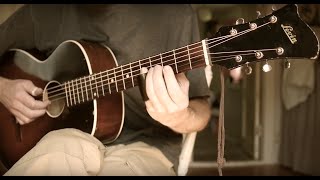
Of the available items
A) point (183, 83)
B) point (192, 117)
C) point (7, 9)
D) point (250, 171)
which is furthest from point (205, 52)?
point (250, 171)

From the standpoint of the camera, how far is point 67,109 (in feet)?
2.31

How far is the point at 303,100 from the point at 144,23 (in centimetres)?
123

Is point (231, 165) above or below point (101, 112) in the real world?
below

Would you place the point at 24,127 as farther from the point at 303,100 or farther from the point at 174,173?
the point at 303,100

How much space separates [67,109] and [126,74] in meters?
0.15

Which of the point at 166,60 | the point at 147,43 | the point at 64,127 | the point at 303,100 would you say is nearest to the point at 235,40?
the point at 166,60

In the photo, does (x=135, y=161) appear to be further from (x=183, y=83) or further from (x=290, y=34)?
(x=290, y=34)

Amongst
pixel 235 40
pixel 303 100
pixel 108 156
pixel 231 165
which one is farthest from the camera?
pixel 231 165

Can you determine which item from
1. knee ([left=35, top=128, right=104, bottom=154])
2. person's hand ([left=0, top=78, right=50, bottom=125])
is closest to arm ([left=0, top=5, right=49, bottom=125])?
person's hand ([left=0, top=78, right=50, bottom=125])

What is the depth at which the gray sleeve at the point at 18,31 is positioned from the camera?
0.72 meters

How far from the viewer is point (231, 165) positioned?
1916mm

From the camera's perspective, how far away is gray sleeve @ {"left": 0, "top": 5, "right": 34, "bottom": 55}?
2.37 feet

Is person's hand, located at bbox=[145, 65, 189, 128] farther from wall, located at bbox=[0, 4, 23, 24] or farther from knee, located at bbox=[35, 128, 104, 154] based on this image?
wall, located at bbox=[0, 4, 23, 24]

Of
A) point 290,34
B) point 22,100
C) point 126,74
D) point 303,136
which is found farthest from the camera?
point 303,136
